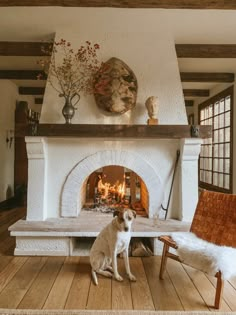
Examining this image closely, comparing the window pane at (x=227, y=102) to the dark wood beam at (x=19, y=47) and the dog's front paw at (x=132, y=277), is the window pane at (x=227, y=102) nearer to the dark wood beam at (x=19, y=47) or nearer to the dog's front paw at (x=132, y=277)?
the dark wood beam at (x=19, y=47)

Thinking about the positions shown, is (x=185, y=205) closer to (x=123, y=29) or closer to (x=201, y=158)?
(x=123, y=29)

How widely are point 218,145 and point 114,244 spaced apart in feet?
15.6

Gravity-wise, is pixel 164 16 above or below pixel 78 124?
above

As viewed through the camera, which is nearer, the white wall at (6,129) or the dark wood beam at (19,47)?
the dark wood beam at (19,47)

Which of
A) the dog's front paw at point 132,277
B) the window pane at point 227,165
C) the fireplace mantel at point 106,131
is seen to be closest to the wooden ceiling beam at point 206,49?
the fireplace mantel at point 106,131

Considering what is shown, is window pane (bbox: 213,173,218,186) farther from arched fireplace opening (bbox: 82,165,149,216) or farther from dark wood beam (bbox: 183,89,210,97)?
arched fireplace opening (bbox: 82,165,149,216)

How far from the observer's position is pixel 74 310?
212 centimetres

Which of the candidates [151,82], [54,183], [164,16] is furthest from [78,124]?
[164,16]

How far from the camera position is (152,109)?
3561mm

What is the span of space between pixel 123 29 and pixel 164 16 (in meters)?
0.54

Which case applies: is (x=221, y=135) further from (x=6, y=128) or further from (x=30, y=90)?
(x=6, y=128)

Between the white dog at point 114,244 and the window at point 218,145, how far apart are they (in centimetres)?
374

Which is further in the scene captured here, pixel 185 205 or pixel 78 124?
pixel 185 205

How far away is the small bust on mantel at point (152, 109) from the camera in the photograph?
3553mm
